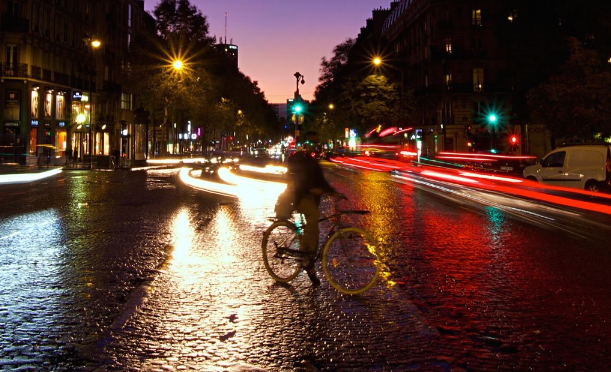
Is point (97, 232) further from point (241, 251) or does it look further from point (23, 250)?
point (241, 251)

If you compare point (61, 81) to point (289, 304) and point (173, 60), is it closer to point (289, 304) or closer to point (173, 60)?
point (173, 60)

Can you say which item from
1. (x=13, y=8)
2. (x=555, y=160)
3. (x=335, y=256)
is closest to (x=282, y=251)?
(x=335, y=256)

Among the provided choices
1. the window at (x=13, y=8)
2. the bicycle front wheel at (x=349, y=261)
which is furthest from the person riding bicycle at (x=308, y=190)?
the window at (x=13, y=8)

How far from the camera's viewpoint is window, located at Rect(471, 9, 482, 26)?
69625mm

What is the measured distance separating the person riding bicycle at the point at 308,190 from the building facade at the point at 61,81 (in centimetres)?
3463

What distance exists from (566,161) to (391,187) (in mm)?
6755

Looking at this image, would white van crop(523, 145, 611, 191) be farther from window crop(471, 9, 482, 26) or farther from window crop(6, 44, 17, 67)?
window crop(471, 9, 482, 26)

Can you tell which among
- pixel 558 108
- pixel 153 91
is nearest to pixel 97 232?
pixel 558 108

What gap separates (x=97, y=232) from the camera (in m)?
11.9

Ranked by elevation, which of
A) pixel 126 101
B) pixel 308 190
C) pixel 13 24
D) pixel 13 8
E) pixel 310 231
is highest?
pixel 13 8

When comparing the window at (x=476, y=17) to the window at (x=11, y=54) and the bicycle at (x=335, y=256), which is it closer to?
the window at (x=11, y=54)

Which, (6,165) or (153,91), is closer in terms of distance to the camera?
(6,165)

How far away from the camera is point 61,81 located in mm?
58375

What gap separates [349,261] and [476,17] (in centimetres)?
6824
